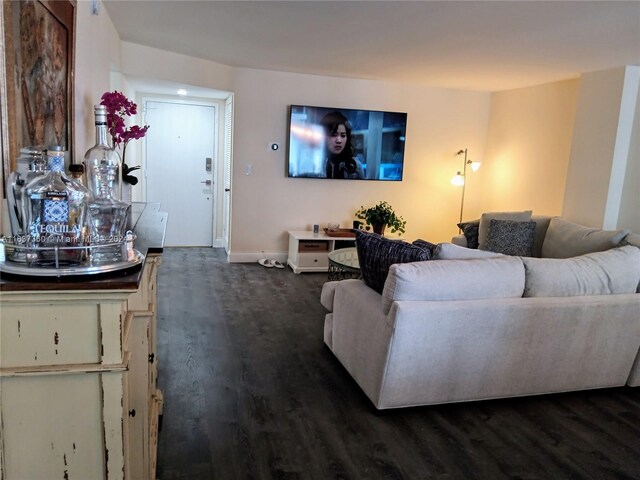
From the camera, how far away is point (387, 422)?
2430 millimetres

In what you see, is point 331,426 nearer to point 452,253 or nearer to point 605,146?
point 452,253

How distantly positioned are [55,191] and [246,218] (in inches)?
175

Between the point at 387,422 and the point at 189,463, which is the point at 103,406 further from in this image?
the point at 387,422

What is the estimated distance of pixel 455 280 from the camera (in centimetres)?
244

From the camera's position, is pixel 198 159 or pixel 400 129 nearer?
pixel 400 129

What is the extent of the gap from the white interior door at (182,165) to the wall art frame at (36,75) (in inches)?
159

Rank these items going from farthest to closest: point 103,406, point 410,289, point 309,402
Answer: point 309,402 → point 410,289 → point 103,406

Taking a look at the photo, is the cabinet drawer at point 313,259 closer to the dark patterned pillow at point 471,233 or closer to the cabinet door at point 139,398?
the dark patterned pillow at point 471,233

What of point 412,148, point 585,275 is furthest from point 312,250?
point 585,275

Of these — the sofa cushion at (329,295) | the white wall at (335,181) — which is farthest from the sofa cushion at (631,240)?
the white wall at (335,181)

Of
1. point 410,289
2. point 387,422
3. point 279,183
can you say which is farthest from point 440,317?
point 279,183

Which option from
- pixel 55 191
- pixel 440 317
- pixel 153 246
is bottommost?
pixel 440 317

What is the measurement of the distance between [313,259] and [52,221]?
169 inches

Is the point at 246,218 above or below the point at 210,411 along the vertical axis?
above
